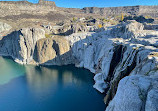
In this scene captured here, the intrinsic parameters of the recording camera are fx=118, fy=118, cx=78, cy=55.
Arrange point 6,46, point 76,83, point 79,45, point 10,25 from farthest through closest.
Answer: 1. point 10,25
2. point 6,46
3. point 79,45
4. point 76,83

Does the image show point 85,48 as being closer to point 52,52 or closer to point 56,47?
point 56,47

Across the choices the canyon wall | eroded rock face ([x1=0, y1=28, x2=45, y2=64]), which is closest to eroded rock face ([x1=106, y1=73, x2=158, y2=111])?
eroded rock face ([x1=0, y1=28, x2=45, y2=64])

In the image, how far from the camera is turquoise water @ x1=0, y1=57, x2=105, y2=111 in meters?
24.5

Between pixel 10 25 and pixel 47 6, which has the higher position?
pixel 47 6

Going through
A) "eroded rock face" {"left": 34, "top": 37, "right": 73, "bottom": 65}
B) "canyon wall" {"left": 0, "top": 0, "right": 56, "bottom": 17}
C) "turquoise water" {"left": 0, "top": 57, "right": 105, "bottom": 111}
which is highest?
"canyon wall" {"left": 0, "top": 0, "right": 56, "bottom": 17}

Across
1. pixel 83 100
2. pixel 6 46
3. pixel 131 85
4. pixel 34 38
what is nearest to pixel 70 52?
pixel 34 38

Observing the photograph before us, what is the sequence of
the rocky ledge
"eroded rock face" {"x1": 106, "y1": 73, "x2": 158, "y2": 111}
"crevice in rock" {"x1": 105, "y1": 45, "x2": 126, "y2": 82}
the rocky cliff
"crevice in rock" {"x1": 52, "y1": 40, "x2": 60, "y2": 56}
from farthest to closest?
the rocky cliff < "crevice in rock" {"x1": 52, "y1": 40, "x2": 60, "y2": 56} < the rocky ledge < "crevice in rock" {"x1": 105, "y1": 45, "x2": 126, "y2": 82} < "eroded rock face" {"x1": 106, "y1": 73, "x2": 158, "y2": 111}

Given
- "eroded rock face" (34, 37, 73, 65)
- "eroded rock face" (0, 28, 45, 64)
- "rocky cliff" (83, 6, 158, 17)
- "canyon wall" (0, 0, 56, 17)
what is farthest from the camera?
"rocky cliff" (83, 6, 158, 17)

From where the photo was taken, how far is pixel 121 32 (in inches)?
1897

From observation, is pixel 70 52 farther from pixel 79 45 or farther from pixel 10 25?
pixel 10 25

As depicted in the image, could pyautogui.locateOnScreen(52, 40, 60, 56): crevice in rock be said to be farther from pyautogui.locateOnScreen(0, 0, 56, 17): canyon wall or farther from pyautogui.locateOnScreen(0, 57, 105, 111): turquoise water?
pyautogui.locateOnScreen(0, 0, 56, 17): canyon wall

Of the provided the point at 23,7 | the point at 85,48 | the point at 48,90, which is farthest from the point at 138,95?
the point at 23,7

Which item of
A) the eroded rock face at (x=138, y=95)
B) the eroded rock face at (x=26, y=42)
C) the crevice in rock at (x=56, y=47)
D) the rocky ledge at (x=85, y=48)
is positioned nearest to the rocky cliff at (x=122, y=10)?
the rocky ledge at (x=85, y=48)

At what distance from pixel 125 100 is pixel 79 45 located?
4084cm
